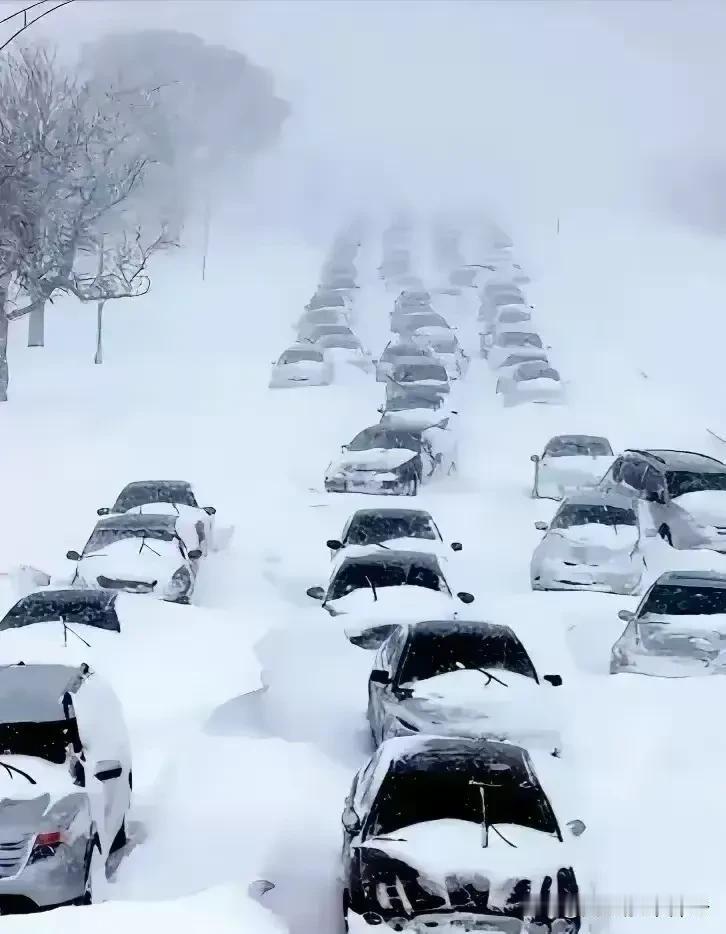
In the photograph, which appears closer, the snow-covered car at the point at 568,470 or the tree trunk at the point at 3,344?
the snow-covered car at the point at 568,470

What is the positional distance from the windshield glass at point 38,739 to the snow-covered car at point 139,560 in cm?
715

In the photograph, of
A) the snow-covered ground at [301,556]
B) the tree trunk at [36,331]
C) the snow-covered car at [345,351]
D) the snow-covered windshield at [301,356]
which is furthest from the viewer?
the tree trunk at [36,331]

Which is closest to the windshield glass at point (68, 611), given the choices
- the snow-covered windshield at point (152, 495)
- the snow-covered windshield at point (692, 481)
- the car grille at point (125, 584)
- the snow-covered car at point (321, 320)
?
the car grille at point (125, 584)

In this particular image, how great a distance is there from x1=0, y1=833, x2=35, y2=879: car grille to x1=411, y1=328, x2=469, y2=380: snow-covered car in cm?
2559

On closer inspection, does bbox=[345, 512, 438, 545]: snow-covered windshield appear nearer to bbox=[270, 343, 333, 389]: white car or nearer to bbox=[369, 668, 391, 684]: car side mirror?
bbox=[369, 668, 391, 684]: car side mirror

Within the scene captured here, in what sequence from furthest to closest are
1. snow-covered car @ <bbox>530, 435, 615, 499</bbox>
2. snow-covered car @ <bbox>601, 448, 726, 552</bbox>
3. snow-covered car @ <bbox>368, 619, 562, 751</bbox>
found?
snow-covered car @ <bbox>530, 435, 615, 499</bbox>, snow-covered car @ <bbox>601, 448, 726, 552</bbox>, snow-covered car @ <bbox>368, 619, 562, 751</bbox>

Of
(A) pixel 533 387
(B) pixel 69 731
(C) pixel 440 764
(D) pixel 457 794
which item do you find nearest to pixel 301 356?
(A) pixel 533 387

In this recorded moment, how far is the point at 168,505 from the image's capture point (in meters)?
18.3

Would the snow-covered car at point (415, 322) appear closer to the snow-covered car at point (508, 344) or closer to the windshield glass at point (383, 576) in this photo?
the snow-covered car at point (508, 344)

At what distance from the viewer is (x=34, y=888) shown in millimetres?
6500

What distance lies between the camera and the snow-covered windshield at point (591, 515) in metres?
16.3

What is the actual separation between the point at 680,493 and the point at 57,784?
12464mm

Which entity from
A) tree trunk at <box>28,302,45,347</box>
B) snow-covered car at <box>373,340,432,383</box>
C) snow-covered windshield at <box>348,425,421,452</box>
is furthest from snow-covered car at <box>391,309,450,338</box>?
snow-covered windshield at <box>348,425,421,452</box>

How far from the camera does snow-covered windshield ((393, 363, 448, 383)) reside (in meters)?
29.6
